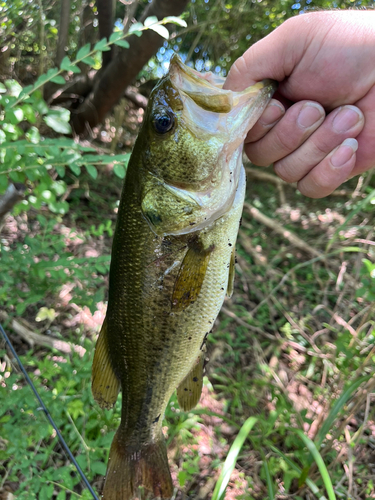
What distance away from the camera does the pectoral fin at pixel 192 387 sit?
153 centimetres

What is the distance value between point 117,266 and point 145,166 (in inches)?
17.2

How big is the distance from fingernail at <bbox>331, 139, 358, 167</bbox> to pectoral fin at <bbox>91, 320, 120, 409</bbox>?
1284 mm

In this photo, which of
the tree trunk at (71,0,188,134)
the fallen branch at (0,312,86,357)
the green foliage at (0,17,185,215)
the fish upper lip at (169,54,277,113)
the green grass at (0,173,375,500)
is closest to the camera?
the fish upper lip at (169,54,277,113)

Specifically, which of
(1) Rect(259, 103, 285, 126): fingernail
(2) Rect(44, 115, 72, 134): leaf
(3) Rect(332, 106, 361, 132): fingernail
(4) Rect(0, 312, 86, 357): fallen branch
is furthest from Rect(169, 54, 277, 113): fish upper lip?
(4) Rect(0, 312, 86, 357): fallen branch

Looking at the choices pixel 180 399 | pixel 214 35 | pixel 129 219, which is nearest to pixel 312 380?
pixel 180 399

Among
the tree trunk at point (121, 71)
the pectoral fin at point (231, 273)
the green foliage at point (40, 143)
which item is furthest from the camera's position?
the tree trunk at point (121, 71)

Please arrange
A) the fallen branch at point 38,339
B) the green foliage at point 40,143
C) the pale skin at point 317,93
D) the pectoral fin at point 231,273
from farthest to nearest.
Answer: the fallen branch at point 38,339 → the green foliage at point 40,143 → the pectoral fin at point 231,273 → the pale skin at point 317,93

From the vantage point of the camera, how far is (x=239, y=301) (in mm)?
3924

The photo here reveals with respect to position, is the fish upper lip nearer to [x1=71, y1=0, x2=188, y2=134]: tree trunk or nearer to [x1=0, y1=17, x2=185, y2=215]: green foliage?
[x1=0, y1=17, x2=185, y2=215]: green foliage

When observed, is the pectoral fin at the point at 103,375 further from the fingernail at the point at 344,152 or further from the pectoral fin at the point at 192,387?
the fingernail at the point at 344,152

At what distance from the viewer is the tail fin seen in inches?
58.4

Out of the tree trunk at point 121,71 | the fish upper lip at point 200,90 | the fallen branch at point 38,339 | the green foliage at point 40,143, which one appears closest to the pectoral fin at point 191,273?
the fish upper lip at point 200,90

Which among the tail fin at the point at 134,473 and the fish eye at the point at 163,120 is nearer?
the fish eye at the point at 163,120

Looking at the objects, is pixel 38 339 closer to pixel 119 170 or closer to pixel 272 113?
pixel 119 170
